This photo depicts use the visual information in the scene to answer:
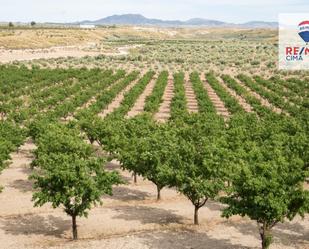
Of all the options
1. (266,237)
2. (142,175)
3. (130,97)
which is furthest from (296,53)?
(266,237)

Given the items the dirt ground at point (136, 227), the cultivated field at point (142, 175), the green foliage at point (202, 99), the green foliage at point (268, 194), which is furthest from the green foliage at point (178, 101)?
the green foliage at point (268, 194)

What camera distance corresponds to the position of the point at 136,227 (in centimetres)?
3416

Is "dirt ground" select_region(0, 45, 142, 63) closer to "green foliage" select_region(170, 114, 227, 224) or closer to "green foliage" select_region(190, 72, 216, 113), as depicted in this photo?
"green foliage" select_region(190, 72, 216, 113)

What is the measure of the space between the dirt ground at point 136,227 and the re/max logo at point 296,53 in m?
124

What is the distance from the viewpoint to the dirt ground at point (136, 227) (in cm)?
3117

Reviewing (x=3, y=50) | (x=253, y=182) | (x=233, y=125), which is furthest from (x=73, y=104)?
(x=3, y=50)

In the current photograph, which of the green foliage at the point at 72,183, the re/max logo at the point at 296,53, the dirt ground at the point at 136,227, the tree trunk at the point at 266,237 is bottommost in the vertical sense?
the dirt ground at the point at 136,227

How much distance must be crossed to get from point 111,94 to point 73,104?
10.7 m

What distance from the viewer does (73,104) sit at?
228ft

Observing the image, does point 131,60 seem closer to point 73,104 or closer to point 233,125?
point 73,104

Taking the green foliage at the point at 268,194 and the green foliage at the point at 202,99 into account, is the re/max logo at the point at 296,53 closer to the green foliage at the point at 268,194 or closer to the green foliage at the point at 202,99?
the green foliage at the point at 202,99

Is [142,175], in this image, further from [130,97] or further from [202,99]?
[202,99]

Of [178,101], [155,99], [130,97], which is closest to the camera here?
[178,101]

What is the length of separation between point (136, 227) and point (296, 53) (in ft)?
479
